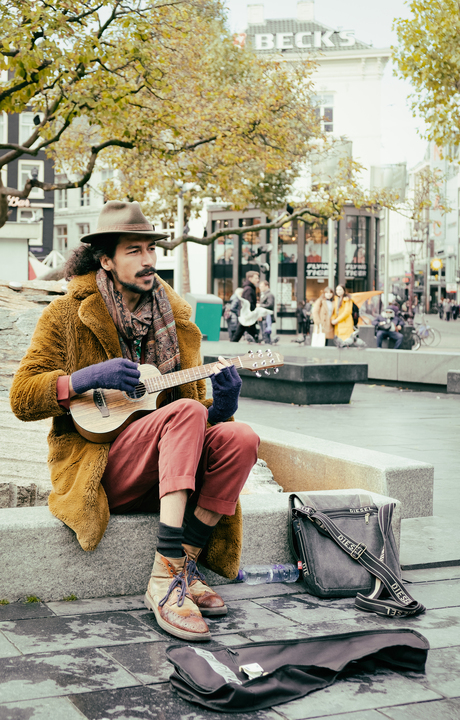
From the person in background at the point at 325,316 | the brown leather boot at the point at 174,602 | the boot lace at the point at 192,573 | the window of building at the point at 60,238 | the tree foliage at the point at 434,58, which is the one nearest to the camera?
the brown leather boot at the point at 174,602

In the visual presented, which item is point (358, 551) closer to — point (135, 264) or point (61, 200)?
point (135, 264)

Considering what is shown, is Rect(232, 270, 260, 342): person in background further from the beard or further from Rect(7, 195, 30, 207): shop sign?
Rect(7, 195, 30, 207): shop sign

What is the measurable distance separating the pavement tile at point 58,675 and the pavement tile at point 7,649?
42 millimetres

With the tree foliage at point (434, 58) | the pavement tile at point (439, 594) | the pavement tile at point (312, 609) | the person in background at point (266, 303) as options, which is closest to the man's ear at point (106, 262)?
the pavement tile at point (312, 609)

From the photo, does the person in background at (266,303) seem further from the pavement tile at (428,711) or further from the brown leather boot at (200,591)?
the pavement tile at (428,711)

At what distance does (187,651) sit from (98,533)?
82cm

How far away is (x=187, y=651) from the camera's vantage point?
2.81 metres

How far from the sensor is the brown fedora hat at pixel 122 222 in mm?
3725

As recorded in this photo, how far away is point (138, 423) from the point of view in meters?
3.54

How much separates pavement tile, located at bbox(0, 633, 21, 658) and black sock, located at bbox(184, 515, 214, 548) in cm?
88

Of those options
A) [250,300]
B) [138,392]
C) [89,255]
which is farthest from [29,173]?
[138,392]

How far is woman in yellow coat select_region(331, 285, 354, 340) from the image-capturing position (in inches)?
728

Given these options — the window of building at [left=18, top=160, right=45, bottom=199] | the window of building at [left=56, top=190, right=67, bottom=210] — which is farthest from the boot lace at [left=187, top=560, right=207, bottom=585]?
the window of building at [left=56, top=190, right=67, bottom=210]

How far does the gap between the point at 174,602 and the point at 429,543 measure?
180 centimetres
